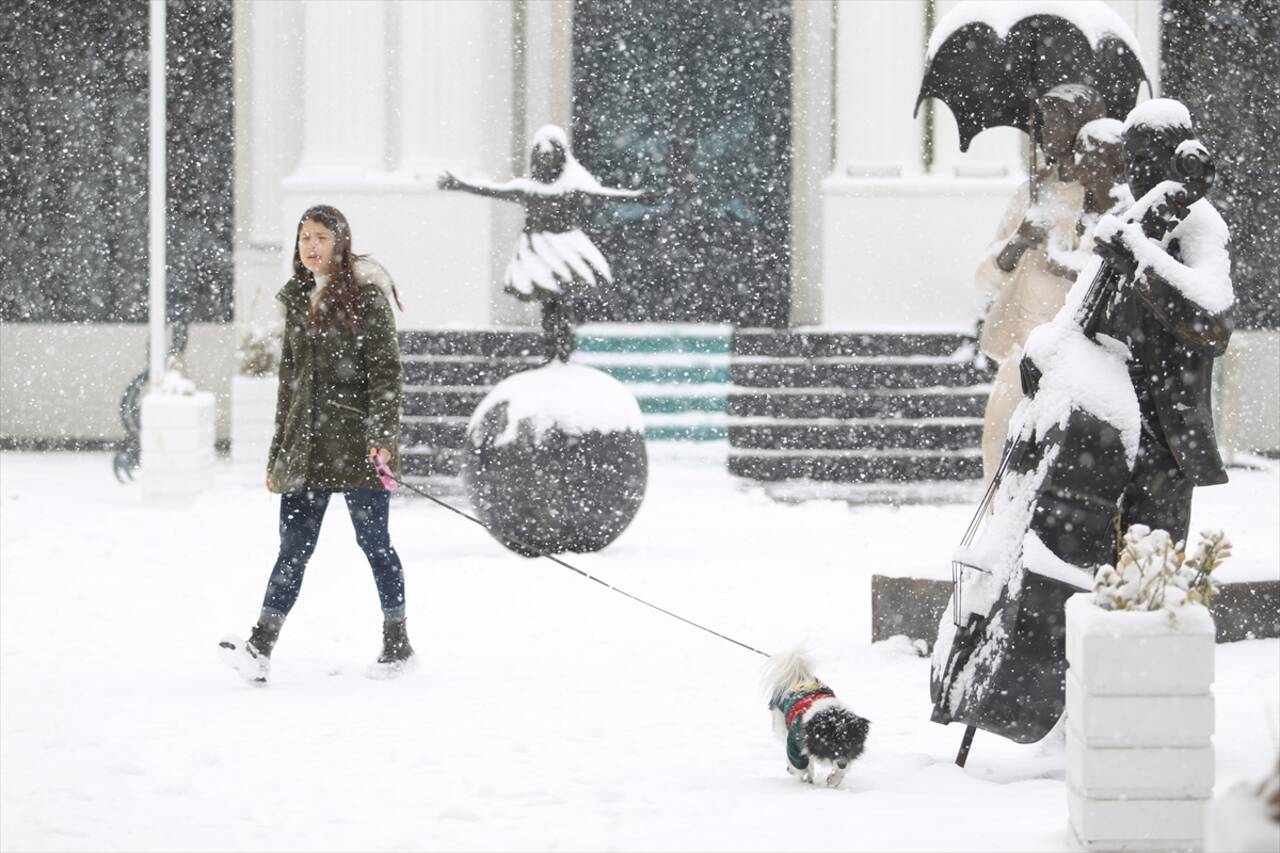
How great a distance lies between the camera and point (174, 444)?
44.4 feet

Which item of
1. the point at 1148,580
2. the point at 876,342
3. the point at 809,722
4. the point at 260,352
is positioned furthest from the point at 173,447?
the point at 1148,580

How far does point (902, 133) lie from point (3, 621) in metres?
9.89

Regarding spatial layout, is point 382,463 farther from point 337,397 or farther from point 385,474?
point 337,397

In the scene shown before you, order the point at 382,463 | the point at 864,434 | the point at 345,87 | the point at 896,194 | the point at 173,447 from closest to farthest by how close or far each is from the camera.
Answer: the point at 382,463 → the point at 173,447 → the point at 864,434 → the point at 896,194 → the point at 345,87

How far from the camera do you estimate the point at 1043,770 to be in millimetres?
5891

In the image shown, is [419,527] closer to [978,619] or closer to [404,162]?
[404,162]

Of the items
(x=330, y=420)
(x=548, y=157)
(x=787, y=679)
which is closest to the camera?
(x=787, y=679)

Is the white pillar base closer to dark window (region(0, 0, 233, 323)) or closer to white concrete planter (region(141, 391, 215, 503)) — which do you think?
white concrete planter (region(141, 391, 215, 503))

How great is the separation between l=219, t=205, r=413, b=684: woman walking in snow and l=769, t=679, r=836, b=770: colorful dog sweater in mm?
2235

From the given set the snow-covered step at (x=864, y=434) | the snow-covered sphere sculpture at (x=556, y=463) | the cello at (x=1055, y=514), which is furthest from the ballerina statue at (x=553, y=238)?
the cello at (x=1055, y=514)

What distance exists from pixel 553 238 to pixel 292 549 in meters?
4.05

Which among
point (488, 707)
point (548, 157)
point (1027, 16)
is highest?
point (1027, 16)

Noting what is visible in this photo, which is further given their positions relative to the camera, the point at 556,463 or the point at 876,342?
the point at 876,342

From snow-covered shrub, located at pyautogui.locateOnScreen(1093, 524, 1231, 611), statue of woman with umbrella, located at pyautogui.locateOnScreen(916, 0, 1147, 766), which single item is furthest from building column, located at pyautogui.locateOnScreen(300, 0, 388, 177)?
snow-covered shrub, located at pyautogui.locateOnScreen(1093, 524, 1231, 611)
